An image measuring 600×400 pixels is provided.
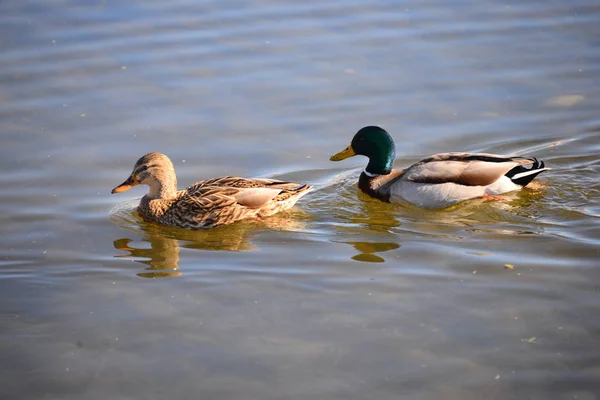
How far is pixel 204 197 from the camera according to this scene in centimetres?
921

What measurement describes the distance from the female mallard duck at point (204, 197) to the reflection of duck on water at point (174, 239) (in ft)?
0.31

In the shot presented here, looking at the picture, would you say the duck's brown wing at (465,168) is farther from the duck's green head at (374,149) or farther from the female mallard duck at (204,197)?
the female mallard duck at (204,197)

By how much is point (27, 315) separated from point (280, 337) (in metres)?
1.99

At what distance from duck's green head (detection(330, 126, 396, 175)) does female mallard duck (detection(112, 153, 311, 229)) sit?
102cm

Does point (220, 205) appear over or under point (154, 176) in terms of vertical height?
under

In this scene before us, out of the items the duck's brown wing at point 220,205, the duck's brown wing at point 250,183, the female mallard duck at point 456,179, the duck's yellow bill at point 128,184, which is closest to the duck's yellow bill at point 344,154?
the female mallard duck at point 456,179

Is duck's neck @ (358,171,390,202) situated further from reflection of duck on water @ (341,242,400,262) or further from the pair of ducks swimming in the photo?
reflection of duck on water @ (341,242,400,262)

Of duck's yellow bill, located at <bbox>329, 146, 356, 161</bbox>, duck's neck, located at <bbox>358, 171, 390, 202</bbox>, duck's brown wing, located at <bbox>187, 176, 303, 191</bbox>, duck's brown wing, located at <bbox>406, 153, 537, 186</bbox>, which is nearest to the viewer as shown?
duck's brown wing, located at <bbox>187, 176, 303, 191</bbox>

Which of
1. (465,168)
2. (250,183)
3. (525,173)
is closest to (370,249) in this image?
(250,183)

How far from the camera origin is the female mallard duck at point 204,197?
918cm

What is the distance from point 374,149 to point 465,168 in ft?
3.37

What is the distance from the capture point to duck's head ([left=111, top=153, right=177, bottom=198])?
30.8ft

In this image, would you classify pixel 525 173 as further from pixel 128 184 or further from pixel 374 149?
pixel 128 184

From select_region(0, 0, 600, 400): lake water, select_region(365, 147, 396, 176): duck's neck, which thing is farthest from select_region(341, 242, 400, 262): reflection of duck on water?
select_region(365, 147, 396, 176): duck's neck
